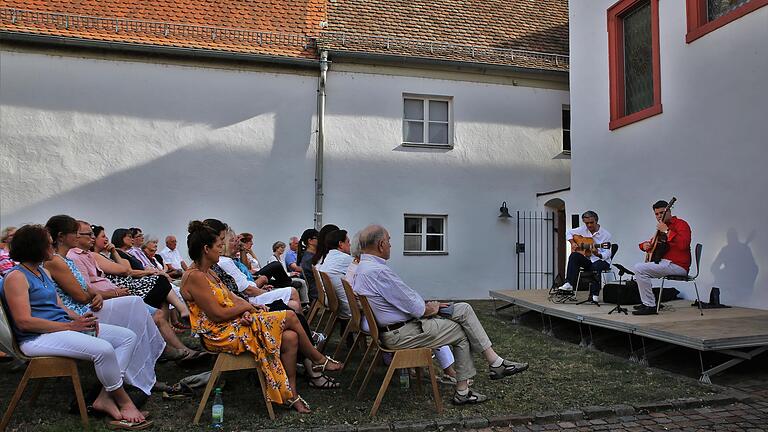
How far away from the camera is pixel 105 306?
4.90 metres

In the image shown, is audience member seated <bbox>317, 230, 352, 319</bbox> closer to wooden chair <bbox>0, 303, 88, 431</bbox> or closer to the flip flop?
the flip flop

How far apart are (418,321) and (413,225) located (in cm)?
895

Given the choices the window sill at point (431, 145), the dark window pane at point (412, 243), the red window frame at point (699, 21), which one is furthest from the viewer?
the dark window pane at point (412, 243)

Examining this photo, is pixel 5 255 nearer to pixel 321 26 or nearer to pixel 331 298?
pixel 331 298

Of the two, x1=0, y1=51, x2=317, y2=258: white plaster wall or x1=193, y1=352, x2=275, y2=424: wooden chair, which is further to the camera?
x1=0, y1=51, x2=317, y2=258: white plaster wall

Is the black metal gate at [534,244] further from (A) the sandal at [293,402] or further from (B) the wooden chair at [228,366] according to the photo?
(B) the wooden chair at [228,366]

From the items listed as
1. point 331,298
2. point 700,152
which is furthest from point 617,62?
point 331,298

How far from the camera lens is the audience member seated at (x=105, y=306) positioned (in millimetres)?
4586

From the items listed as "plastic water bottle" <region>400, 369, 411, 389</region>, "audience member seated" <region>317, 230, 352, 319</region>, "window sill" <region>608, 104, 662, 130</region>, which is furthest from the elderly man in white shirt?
"window sill" <region>608, 104, 662, 130</region>

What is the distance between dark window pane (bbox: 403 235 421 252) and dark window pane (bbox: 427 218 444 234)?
12.8 inches

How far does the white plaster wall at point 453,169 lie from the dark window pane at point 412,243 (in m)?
0.26

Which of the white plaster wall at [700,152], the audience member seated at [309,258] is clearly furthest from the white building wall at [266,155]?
the audience member seated at [309,258]

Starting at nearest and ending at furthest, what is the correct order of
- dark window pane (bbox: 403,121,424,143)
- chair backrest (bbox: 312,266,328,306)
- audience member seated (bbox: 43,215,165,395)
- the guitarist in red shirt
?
audience member seated (bbox: 43,215,165,395)
chair backrest (bbox: 312,266,328,306)
the guitarist in red shirt
dark window pane (bbox: 403,121,424,143)

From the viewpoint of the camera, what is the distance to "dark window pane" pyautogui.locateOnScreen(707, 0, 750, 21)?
8.11 metres
